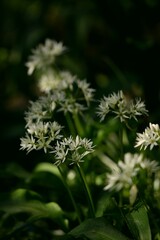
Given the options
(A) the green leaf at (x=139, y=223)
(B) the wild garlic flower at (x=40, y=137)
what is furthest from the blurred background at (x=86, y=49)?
(A) the green leaf at (x=139, y=223)

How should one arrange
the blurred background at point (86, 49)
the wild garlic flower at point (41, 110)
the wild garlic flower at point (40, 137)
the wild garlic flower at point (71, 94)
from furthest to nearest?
the blurred background at point (86, 49)
the wild garlic flower at point (71, 94)
the wild garlic flower at point (41, 110)
the wild garlic flower at point (40, 137)

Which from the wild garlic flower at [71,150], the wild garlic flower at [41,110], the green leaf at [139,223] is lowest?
the green leaf at [139,223]

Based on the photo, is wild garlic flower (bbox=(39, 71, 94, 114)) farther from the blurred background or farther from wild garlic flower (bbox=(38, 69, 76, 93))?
the blurred background

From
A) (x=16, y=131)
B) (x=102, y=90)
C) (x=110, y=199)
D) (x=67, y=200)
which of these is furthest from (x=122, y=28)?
(x=110, y=199)

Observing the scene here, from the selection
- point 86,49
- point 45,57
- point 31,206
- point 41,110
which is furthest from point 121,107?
point 86,49

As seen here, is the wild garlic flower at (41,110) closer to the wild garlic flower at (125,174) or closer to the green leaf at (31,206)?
the green leaf at (31,206)

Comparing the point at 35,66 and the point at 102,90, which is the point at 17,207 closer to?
the point at 35,66
